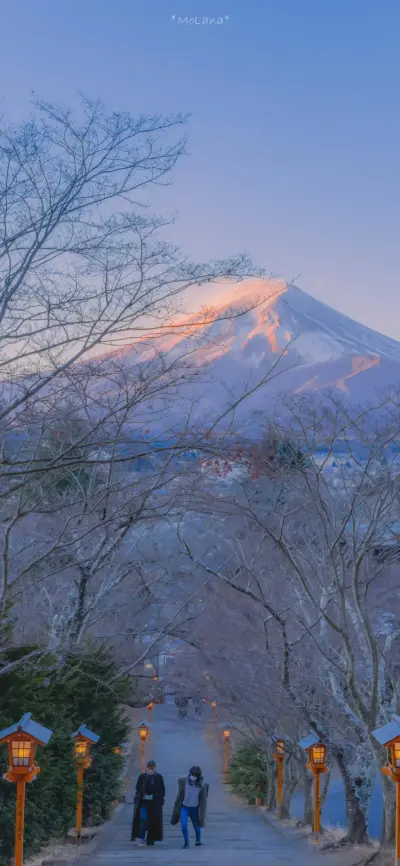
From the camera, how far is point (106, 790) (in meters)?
16.2

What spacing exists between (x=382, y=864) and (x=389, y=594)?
Answer: 9402 millimetres

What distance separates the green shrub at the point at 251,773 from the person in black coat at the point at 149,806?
10.3 metres

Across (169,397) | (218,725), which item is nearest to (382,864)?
(169,397)

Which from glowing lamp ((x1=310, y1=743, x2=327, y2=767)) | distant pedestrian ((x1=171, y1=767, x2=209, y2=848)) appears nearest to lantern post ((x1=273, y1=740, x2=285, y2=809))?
glowing lamp ((x1=310, y1=743, x2=327, y2=767))

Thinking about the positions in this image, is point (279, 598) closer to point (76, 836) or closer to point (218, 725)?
point (76, 836)

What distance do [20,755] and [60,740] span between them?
3391 millimetres

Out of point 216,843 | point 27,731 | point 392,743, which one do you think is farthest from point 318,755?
point 27,731

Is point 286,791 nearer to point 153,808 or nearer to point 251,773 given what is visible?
point 251,773

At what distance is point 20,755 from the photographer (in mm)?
8312

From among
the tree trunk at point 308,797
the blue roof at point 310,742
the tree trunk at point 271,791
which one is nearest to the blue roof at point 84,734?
the blue roof at point 310,742

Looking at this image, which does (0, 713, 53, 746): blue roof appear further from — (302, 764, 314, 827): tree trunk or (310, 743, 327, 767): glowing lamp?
(302, 764, 314, 827): tree trunk

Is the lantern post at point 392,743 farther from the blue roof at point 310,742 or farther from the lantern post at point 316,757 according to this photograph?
the lantern post at point 316,757

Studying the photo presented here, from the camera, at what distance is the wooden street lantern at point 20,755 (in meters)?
8.33

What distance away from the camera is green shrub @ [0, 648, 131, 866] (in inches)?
369
